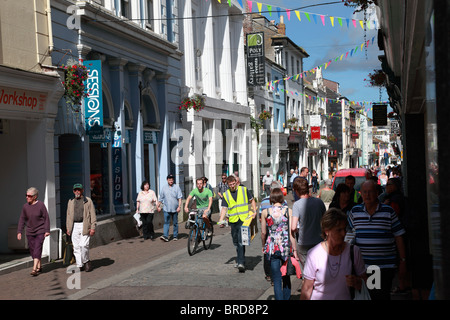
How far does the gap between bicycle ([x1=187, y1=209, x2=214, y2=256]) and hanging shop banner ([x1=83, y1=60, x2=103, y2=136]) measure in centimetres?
353

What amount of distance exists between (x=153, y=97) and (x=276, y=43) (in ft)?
81.5

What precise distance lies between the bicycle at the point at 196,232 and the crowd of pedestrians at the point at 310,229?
0.14m

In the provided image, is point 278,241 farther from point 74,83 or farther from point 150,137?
point 150,137

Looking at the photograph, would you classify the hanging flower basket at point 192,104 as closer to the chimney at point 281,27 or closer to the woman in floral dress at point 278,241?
the woman in floral dress at point 278,241

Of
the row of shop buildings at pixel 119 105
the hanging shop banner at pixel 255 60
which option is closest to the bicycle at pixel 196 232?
the row of shop buildings at pixel 119 105

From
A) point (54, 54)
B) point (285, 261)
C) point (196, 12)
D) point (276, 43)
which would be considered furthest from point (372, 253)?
point (276, 43)

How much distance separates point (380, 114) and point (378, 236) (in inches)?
650

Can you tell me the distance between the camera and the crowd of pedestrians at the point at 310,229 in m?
4.40

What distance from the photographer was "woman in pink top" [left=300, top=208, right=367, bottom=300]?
14.3 ft

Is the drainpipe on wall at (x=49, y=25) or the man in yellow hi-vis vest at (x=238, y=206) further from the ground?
the drainpipe on wall at (x=49, y=25)

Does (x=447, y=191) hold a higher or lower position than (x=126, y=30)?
lower

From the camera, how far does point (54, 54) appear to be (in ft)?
45.1

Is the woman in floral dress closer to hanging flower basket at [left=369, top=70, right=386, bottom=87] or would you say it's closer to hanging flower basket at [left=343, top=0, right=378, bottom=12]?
hanging flower basket at [left=343, top=0, right=378, bottom=12]
